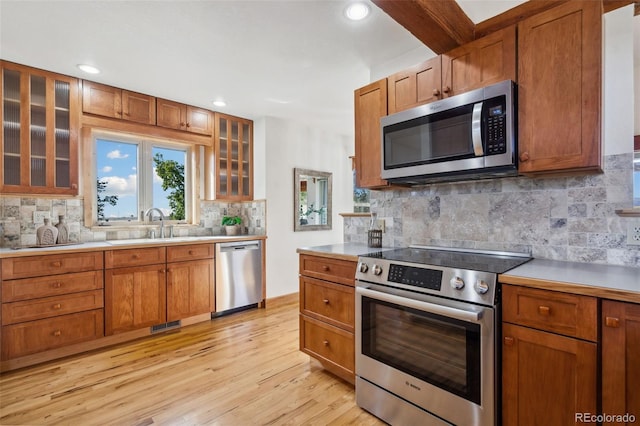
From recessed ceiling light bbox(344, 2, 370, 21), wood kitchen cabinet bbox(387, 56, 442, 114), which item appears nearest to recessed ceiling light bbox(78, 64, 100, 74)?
recessed ceiling light bbox(344, 2, 370, 21)

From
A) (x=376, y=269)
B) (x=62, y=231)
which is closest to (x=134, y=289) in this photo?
(x=62, y=231)

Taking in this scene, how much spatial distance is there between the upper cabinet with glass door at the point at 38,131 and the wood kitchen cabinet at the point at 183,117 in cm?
76

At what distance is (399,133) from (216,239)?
2.42 m

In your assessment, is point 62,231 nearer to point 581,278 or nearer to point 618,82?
point 581,278

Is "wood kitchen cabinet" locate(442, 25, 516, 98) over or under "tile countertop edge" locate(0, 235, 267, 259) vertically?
over

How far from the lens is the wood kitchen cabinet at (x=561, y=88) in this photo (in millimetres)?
1445

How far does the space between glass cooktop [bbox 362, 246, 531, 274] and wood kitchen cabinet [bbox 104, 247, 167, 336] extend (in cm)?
229

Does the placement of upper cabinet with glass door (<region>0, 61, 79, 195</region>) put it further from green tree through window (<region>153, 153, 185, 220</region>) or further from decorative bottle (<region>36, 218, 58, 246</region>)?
green tree through window (<region>153, 153, 185, 220</region>)

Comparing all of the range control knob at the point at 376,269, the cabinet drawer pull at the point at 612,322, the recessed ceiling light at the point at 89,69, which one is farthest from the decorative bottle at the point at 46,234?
the cabinet drawer pull at the point at 612,322

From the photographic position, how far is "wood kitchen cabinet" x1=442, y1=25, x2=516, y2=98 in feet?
5.53

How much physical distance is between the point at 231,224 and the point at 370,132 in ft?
8.17

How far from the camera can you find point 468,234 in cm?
213

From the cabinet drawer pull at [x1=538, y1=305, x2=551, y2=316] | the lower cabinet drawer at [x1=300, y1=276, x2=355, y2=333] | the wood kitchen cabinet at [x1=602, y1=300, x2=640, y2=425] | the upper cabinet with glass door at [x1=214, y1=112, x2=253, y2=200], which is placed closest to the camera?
the wood kitchen cabinet at [x1=602, y1=300, x2=640, y2=425]

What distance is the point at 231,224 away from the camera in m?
4.11
